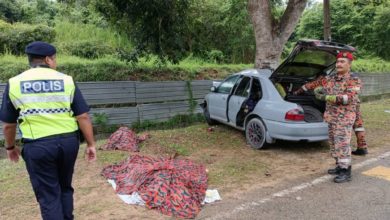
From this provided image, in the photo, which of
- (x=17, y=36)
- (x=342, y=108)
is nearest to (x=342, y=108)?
(x=342, y=108)

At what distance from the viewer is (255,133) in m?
7.23

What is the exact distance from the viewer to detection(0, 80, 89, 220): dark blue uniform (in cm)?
314

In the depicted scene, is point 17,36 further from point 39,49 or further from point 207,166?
point 39,49

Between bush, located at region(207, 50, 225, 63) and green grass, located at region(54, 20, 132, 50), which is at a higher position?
green grass, located at region(54, 20, 132, 50)

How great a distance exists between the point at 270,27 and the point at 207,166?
12.9 feet

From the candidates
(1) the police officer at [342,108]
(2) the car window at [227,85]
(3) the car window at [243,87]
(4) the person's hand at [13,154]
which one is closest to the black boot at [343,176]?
(1) the police officer at [342,108]

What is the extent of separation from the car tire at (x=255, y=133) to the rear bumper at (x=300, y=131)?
0.36 metres

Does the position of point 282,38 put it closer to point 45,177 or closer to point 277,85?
point 277,85

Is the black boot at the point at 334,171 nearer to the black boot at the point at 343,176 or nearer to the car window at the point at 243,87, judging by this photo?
A: the black boot at the point at 343,176

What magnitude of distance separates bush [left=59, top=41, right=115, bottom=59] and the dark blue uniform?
8715mm

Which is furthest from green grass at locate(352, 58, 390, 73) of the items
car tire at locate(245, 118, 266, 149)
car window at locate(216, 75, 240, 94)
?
car tire at locate(245, 118, 266, 149)

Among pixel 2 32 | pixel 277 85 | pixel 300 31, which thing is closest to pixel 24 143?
pixel 277 85

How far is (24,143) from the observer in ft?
10.5

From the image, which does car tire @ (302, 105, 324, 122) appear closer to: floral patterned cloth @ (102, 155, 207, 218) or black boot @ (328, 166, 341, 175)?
black boot @ (328, 166, 341, 175)
